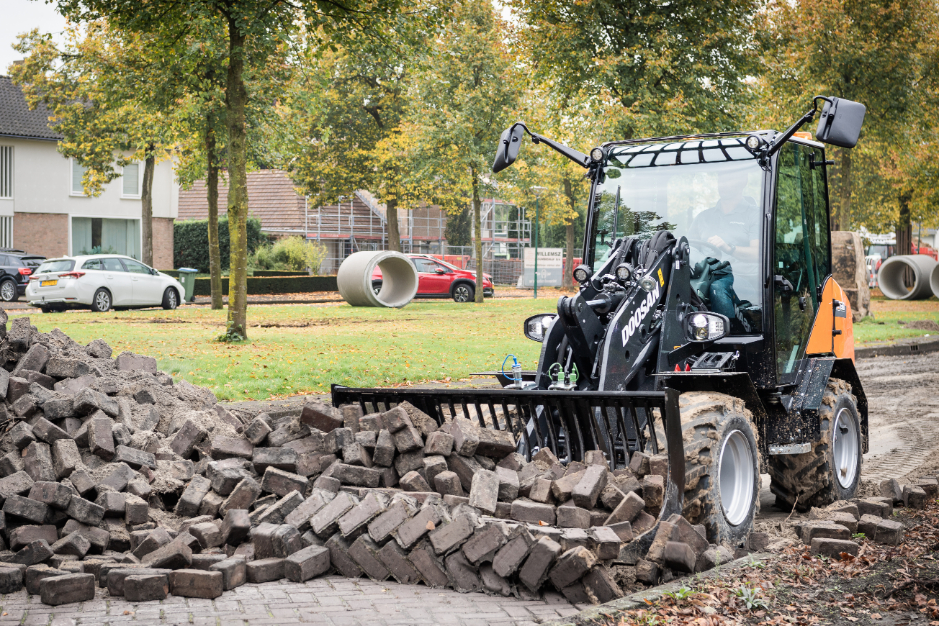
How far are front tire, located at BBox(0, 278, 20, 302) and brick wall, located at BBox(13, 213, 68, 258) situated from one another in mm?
11993

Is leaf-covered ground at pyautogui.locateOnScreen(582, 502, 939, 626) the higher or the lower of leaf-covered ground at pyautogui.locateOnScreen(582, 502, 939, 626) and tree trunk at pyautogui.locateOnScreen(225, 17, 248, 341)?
the lower

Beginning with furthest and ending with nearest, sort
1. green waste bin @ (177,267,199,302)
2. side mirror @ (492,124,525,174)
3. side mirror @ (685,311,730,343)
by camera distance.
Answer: green waste bin @ (177,267,199,302)
side mirror @ (492,124,525,174)
side mirror @ (685,311,730,343)

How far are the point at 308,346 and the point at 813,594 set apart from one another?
35.1ft

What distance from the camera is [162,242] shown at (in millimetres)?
42938

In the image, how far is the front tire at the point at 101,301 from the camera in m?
24.0

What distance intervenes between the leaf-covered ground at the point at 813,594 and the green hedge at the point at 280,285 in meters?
29.3

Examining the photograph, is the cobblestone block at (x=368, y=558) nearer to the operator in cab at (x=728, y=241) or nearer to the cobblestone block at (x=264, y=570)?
A: the cobblestone block at (x=264, y=570)

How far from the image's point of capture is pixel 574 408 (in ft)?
18.5

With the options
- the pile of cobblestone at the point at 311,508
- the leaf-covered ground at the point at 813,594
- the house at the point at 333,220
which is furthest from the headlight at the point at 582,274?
the house at the point at 333,220

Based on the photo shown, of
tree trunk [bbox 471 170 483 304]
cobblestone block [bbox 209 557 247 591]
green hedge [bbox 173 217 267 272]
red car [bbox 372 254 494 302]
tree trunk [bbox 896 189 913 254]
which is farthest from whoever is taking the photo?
green hedge [bbox 173 217 267 272]

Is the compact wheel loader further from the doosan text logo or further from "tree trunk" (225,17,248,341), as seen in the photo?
"tree trunk" (225,17,248,341)

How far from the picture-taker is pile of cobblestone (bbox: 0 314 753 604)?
15.7 feet

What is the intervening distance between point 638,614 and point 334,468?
2.23 meters

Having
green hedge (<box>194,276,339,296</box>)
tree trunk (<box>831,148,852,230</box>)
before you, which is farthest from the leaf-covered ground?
green hedge (<box>194,276,339,296</box>)
